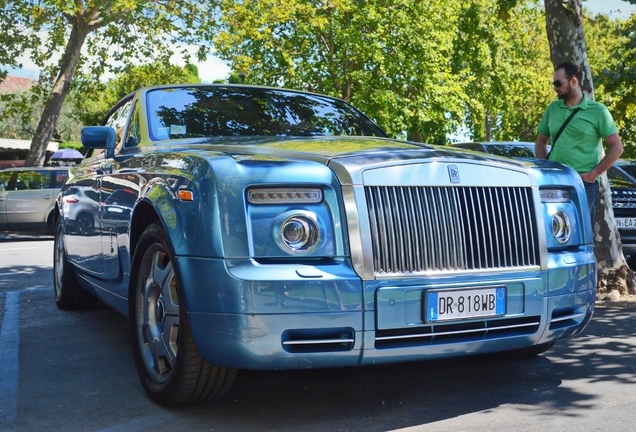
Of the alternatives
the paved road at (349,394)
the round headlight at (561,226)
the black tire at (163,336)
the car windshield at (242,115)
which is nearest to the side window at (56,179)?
the paved road at (349,394)

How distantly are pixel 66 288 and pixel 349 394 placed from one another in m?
3.64

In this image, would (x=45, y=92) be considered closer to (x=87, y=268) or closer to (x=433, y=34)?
(x=433, y=34)

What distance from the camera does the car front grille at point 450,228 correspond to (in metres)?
3.71

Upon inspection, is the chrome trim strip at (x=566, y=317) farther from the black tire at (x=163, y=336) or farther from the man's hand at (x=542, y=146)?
the man's hand at (x=542, y=146)

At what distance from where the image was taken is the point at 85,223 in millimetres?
5895

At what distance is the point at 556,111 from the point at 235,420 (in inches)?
156

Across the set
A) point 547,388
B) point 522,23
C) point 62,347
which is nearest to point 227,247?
point 547,388

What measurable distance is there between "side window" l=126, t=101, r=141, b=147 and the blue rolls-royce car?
73 centimetres

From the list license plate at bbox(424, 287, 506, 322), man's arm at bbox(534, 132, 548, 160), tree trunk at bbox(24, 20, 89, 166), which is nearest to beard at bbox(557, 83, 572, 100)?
man's arm at bbox(534, 132, 548, 160)

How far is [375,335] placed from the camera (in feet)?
11.8

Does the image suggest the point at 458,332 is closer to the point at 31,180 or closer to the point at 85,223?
the point at 85,223

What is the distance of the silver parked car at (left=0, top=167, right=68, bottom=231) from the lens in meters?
18.2

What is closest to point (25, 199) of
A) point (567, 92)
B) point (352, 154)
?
point (567, 92)

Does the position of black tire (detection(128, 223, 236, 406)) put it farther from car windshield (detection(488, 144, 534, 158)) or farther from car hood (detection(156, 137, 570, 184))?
car windshield (detection(488, 144, 534, 158))
